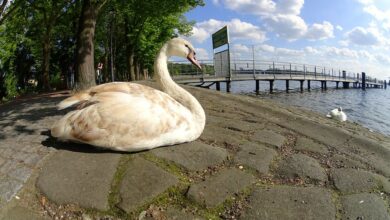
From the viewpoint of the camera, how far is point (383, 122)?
19453 mm

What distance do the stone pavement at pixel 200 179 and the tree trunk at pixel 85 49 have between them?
620 centimetres

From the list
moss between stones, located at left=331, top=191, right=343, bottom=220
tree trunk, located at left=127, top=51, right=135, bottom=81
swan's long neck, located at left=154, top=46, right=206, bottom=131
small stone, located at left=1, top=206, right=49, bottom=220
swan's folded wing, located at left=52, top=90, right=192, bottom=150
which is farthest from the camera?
tree trunk, located at left=127, top=51, right=135, bottom=81

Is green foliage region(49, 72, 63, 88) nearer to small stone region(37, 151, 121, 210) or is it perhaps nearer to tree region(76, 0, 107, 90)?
tree region(76, 0, 107, 90)

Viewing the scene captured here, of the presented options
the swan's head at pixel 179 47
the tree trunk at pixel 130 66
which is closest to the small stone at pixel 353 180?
the swan's head at pixel 179 47

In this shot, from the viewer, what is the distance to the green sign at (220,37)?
37812mm

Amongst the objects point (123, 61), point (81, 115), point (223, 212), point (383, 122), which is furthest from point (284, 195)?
point (123, 61)

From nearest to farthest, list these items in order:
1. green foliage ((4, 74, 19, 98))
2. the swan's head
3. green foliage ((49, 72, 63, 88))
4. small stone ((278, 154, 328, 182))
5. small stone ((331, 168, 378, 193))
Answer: small stone ((331, 168, 378, 193)) < small stone ((278, 154, 328, 182)) < the swan's head < green foliage ((4, 74, 19, 98)) < green foliage ((49, 72, 63, 88))

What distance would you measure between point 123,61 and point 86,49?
3153 cm

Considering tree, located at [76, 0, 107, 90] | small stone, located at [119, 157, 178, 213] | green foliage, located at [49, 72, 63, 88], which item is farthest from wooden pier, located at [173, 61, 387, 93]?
small stone, located at [119, 157, 178, 213]

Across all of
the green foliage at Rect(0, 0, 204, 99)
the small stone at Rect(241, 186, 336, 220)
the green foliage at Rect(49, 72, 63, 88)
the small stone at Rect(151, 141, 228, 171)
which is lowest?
the small stone at Rect(241, 186, 336, 220)

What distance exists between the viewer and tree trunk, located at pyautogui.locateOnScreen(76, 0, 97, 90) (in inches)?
475

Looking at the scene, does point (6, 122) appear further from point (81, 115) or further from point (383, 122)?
point (383, 122)

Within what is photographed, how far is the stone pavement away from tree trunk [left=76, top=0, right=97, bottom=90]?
6201mm

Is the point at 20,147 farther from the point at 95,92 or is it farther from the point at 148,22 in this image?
the point at 148,22
